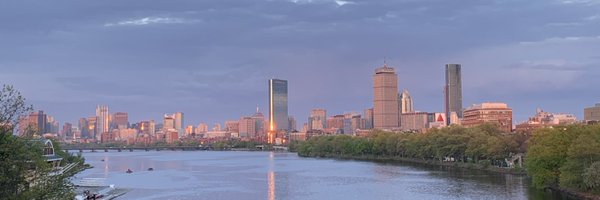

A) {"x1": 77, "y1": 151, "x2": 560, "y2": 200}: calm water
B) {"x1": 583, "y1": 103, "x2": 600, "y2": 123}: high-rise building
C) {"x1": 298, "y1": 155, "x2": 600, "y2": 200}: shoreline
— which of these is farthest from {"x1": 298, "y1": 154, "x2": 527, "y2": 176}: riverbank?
{"x1": 583, "y1": 103, "x2": 600, "y2": 123}: high-rise building

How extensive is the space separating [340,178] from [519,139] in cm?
2385

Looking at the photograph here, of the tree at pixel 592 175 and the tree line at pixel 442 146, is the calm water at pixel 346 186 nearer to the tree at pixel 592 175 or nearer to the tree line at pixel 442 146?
the tree at pixel 592 175

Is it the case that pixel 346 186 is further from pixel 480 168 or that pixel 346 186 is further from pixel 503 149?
pixel 503 149

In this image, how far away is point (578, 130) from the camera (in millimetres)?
54062

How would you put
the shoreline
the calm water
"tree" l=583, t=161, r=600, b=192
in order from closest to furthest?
"tree" l=583, t=161, r=600, b=192, the shoreline, the calm water

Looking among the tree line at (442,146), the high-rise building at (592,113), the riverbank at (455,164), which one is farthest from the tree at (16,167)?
the high-rise building at (592,113)

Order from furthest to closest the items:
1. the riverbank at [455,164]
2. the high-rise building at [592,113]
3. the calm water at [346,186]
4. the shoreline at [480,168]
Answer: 1. the high-rise building at [592,113]
2. the riverbank at [455,164]
3. the calm water at [346,186]
4. the shoreline at [480,168]

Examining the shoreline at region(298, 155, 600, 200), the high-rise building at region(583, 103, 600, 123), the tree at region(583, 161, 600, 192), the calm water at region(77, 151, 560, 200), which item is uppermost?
the high-rise building at region(583, 103, 600, 123)

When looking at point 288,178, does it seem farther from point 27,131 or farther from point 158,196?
point 27,131

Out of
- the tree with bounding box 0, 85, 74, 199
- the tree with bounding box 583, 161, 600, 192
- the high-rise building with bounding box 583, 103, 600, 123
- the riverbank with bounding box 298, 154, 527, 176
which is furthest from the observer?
the high-rise building with bounding box 583, 103, 600, 123

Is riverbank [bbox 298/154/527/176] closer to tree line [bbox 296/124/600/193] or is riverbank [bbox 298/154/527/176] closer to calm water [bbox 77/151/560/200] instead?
tree line [bbox 296/124/600/193]

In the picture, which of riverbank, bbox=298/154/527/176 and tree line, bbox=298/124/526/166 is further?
tree line, bbox=298/124/526/166

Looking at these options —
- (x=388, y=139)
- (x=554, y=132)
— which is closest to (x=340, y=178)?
(x=554, y=132)

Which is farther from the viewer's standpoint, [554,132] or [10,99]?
[554,132]
